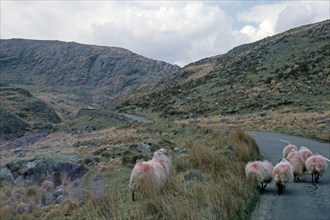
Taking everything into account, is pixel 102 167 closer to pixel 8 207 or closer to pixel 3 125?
pixel 8 207

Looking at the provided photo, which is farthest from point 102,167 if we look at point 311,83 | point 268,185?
point 311,83

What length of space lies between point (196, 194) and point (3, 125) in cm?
6602

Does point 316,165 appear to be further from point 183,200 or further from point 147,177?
point 183,200

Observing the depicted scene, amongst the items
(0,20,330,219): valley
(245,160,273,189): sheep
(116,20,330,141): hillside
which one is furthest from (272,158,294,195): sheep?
(116,20,330,141): hillside

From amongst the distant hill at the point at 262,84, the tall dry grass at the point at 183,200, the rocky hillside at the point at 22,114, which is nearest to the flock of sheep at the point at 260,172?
the tall dry grass at the point at 183,200

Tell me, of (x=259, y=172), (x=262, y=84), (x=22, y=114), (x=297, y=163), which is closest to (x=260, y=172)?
(x=259, y=172)

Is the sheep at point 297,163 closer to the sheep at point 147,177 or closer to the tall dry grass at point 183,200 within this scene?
the tall dry grass at point 183,200

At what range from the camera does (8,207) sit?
11188 mm

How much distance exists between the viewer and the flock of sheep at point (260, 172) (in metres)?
9.22

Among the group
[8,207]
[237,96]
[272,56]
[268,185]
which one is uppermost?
[272,56]

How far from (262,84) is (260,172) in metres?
51.8

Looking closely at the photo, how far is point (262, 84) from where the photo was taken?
198 feet

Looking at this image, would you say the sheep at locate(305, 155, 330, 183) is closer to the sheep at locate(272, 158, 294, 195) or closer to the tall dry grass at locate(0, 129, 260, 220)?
the sheep at locate(272, 158, 294, 195)

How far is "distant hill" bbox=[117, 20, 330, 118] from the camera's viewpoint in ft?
164
